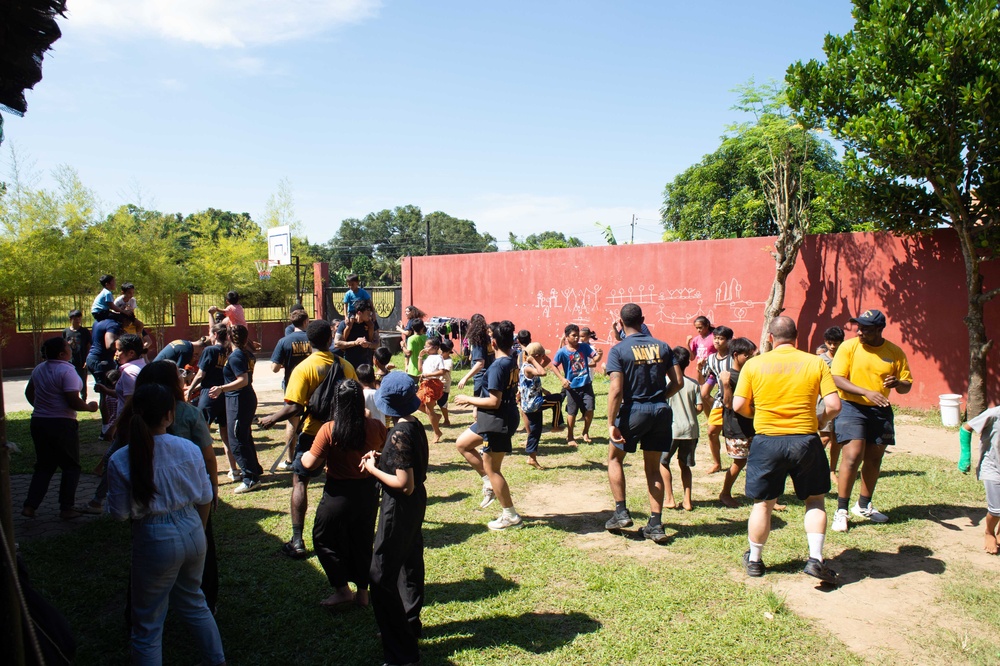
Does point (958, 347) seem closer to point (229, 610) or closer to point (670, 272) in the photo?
point (670, 272)

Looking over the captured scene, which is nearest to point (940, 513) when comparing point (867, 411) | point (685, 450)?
point (867, 411)

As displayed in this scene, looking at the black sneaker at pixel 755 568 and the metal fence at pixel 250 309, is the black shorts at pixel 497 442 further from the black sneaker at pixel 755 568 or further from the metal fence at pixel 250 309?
the metal fence at pixel 250 309

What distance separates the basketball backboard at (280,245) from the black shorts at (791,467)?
16.4m

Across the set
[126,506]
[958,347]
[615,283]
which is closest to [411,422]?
[126,506]

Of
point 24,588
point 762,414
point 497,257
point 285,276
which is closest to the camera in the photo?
point 24,588

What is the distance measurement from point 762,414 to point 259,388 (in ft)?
38.3

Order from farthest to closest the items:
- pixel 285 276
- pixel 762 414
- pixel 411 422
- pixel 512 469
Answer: pixel 285 276 < pixel 512 469 < pixel 762 414 < pixel 411 422

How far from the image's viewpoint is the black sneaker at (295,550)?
Result: 5.21 meters

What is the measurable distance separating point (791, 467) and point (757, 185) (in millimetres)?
17945

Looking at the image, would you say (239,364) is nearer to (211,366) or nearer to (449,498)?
(211,366)

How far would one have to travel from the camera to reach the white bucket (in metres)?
9.70

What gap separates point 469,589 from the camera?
465cm

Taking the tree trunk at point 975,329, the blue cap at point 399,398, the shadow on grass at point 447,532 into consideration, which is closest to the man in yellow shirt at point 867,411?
the shadow on grass at point 447,532

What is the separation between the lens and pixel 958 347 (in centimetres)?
1018
